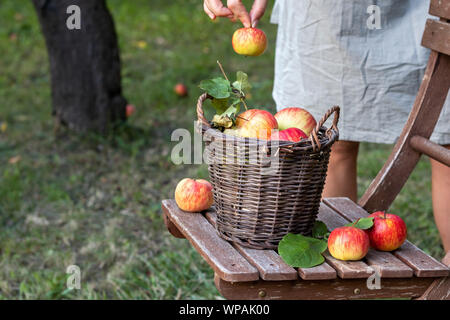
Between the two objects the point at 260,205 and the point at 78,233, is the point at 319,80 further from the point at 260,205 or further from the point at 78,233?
the point at 78,233

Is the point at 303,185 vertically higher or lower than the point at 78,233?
higher

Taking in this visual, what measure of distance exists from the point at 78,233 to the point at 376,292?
198cm

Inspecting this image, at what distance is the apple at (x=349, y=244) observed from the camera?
1402mm

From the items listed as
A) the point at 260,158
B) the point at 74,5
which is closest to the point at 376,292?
the point at 260,158

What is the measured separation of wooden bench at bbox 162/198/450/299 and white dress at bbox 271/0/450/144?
0.65 m

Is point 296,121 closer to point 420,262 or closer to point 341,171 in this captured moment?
point 420,262

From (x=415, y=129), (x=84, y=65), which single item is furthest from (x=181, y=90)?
(x=415, y=129)

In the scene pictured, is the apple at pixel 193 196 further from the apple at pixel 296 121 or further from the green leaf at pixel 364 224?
the green leaf at pixel 364 224

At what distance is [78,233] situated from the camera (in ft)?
10.1

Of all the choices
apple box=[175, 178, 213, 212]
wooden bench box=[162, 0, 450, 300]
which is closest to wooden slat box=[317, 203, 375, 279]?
wooden bench box=[162, 0, 450, 300]

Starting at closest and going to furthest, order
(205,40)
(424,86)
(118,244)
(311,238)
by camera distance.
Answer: (311,238) → (424,86) → (118,244) → (205,40)

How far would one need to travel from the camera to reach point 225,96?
4.87ft

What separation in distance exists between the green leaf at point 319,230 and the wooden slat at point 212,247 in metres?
0.23

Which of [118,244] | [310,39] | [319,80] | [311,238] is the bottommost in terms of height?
[118,244]
